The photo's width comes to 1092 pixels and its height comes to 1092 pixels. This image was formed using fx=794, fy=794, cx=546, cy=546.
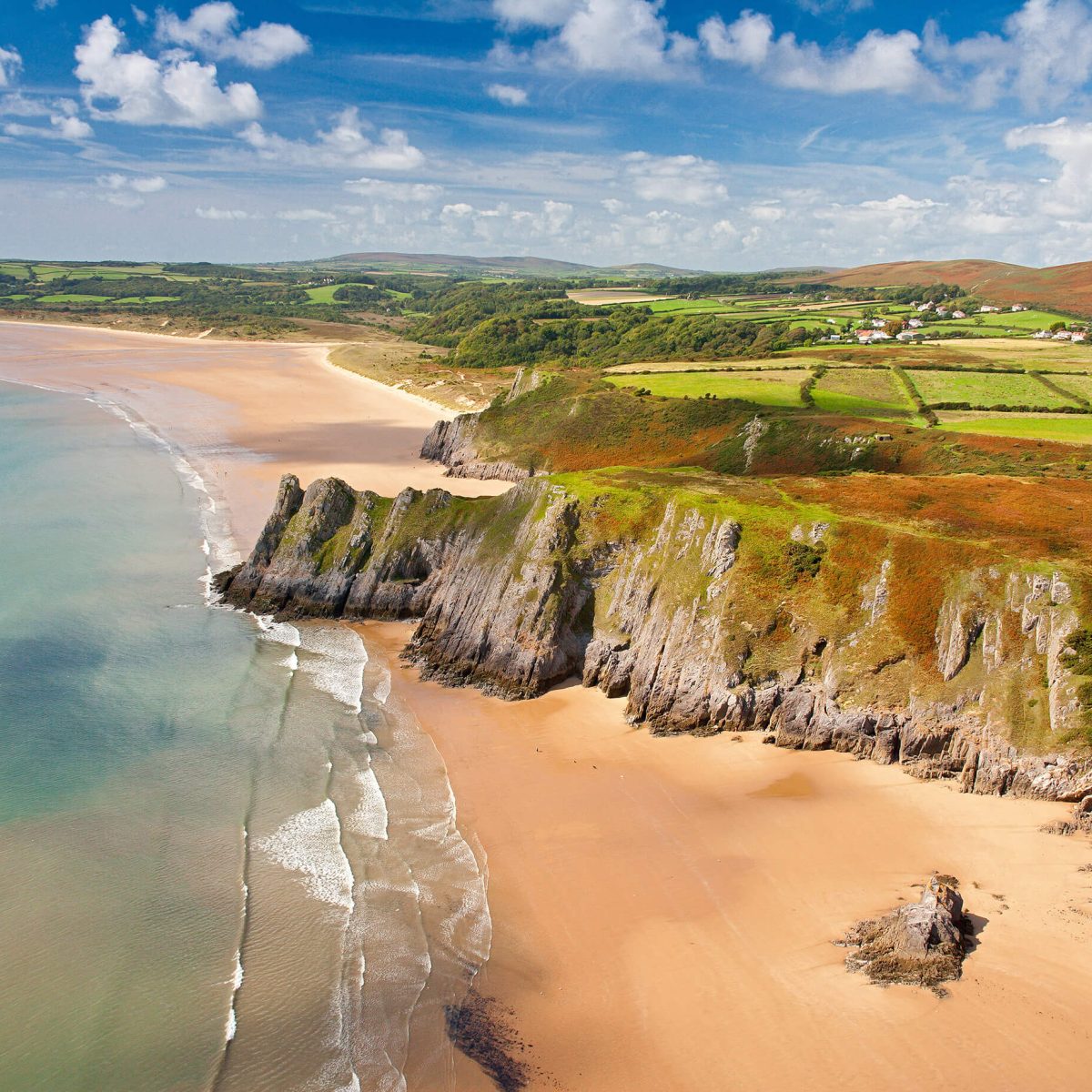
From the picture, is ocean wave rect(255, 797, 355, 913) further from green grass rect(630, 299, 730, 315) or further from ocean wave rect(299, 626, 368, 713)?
green grass rect(630, 299, 730, 315)

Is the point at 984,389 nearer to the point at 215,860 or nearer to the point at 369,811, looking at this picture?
the point at 369,811

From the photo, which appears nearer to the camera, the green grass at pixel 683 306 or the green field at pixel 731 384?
the green field at pixel 731 384

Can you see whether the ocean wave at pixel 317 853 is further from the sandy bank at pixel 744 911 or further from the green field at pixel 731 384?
the green field at pixel 731 384

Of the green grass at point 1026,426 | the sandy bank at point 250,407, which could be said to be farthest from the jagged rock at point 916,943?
the green grass at point 1026,426

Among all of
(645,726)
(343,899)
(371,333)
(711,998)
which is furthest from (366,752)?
(371,333)

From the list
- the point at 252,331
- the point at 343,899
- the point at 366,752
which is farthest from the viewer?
the point at 252,331

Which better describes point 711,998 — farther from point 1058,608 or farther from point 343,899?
point 1058,608
